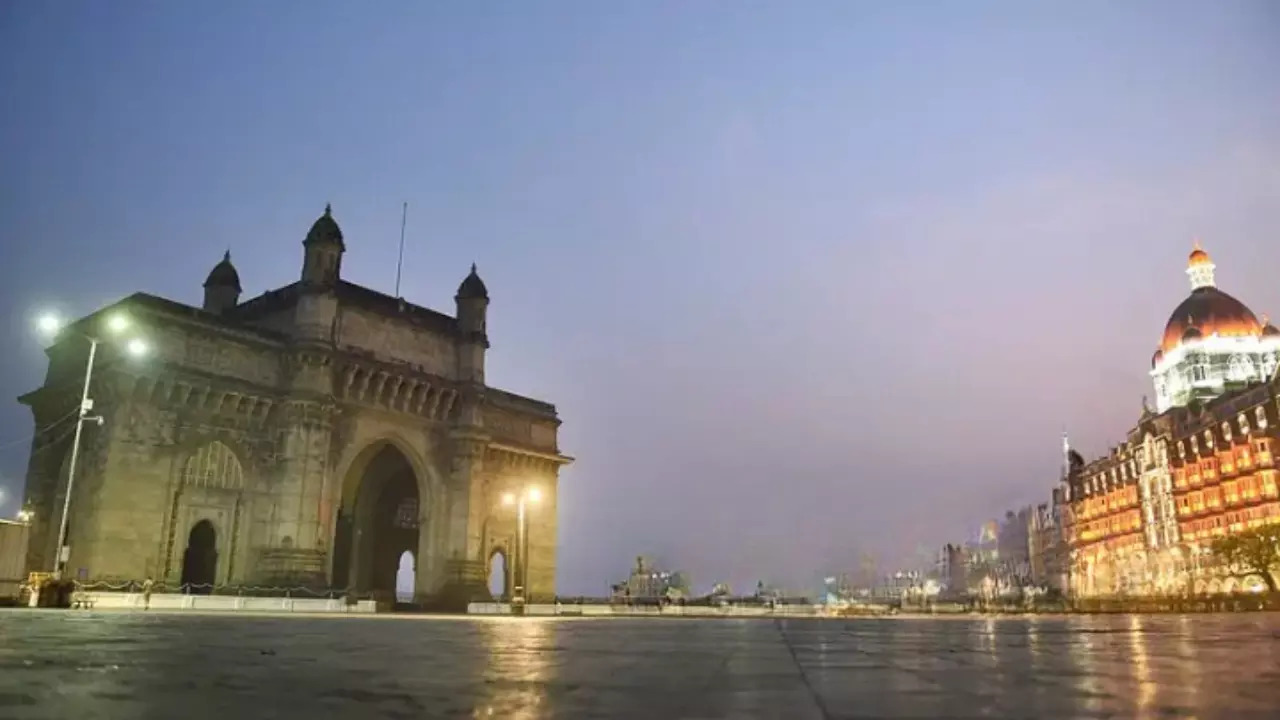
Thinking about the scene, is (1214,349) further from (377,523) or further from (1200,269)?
(377,523)

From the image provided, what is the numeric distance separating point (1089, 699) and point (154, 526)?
37.3 m

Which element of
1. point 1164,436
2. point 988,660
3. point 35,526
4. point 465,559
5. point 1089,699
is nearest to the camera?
point 1089,699

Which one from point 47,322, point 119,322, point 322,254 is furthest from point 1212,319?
point 47,322

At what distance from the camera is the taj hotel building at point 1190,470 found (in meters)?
71.2

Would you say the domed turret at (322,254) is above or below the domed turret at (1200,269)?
below

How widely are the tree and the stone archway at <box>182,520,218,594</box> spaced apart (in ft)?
212

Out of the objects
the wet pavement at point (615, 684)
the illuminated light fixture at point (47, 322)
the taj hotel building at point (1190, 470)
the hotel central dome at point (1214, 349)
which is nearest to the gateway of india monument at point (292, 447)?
the illuminated light fixture at point (47, 322)

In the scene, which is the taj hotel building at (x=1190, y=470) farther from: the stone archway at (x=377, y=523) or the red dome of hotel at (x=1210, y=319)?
the stone archway at (x=377, y=523)

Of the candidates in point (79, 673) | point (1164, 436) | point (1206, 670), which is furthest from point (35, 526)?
point (1164, 436)

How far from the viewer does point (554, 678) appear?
3.78 metres

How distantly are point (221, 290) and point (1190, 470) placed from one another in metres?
86.1

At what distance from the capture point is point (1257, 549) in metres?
58.0

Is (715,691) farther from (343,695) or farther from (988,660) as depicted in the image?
(988,660)

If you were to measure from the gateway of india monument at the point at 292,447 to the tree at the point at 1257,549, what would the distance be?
4892 centimetres
